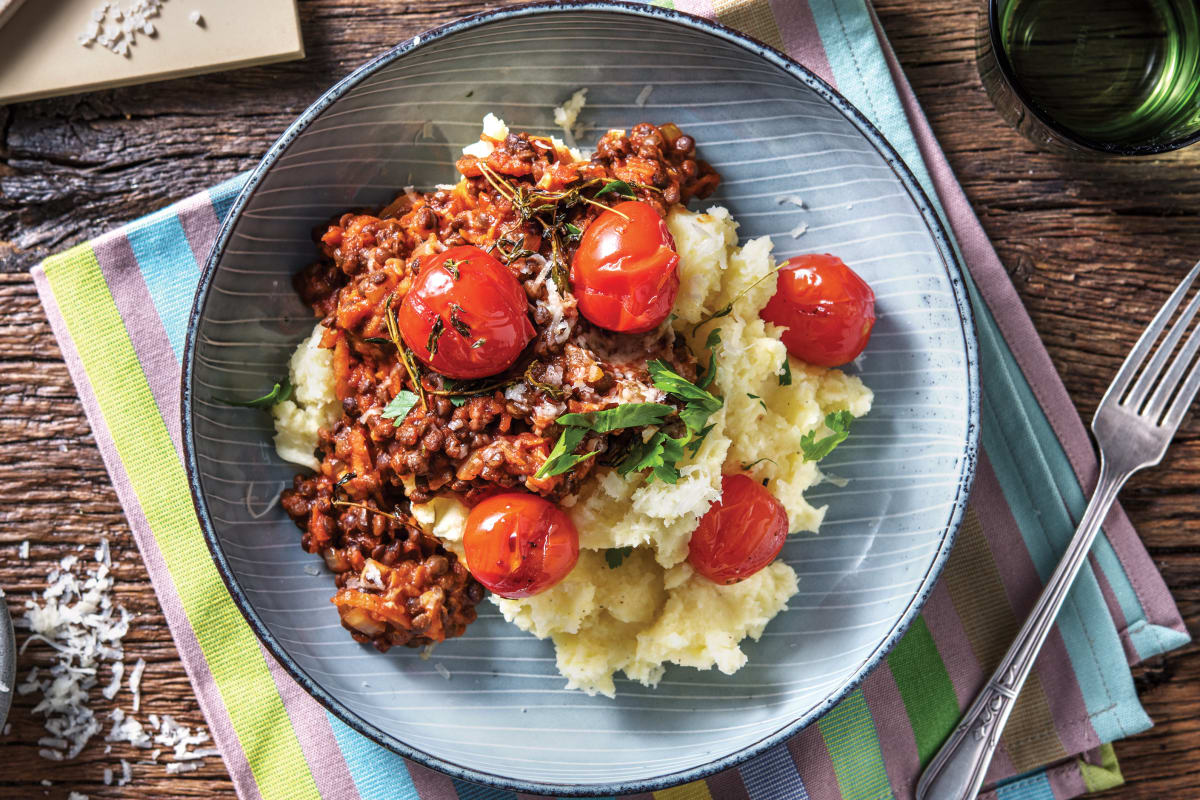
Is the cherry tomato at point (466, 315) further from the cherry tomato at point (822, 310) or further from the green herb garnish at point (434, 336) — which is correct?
the cherry tomato at point (822, 310)

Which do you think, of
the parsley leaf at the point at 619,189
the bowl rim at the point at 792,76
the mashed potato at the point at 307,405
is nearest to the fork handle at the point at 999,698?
the bowl rim at the point at 792,76

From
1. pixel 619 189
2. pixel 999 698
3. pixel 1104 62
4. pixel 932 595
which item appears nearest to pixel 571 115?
pixel 619 189

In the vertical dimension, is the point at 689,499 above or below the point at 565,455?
below

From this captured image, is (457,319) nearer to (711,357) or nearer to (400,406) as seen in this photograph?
(400,406)

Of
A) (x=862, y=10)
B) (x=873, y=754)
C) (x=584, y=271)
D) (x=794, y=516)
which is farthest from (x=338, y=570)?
(x=862, y=10)

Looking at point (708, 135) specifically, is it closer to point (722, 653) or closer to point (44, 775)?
point (722, 653)

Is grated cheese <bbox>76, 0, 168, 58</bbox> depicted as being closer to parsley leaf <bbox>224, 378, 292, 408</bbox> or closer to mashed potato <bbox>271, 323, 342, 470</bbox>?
mashed potato <bbox>271, 323, 342, 470</bbox>

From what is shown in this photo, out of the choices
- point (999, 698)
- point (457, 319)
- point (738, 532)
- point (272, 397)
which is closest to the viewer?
point (457, 319)
